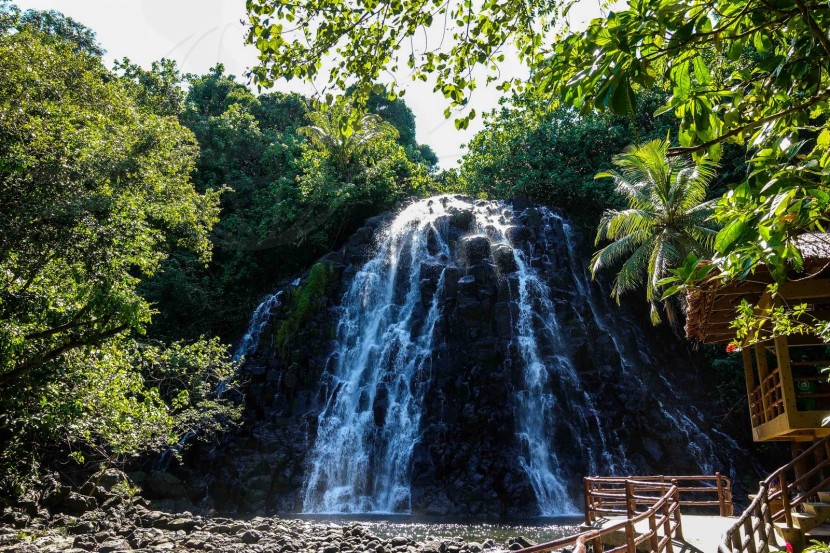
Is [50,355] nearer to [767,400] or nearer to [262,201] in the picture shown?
[767,400]

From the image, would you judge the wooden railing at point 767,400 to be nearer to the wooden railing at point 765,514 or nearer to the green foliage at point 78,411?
the wooden railing at point 765,514

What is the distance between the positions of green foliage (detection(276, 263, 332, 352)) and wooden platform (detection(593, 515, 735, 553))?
14.6m

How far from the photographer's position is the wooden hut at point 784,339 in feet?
27.8

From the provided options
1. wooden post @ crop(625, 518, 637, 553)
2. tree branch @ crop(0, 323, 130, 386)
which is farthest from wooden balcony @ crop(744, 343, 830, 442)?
tree branch @ crop(0, 323, 130, 386)

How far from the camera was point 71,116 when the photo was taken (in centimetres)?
1038

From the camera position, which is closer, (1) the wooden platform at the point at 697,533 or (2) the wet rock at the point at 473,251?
(1) the wooden platform at the point at 697,533

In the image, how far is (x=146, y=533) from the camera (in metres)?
11.0

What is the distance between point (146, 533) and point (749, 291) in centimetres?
1154

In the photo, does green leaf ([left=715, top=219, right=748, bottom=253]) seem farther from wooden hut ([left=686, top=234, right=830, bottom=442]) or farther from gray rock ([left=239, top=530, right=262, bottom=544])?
gray rock ([left=239, top=530, right=262, bottom=544])

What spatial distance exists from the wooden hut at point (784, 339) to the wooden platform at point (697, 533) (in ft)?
5.76

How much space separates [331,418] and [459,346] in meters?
4.85

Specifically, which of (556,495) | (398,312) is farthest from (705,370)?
(398,312)

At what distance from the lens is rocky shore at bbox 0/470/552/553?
32.5 feet

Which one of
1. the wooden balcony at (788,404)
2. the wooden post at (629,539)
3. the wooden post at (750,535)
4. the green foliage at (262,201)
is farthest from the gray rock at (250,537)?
the green foliage at (262,201)
